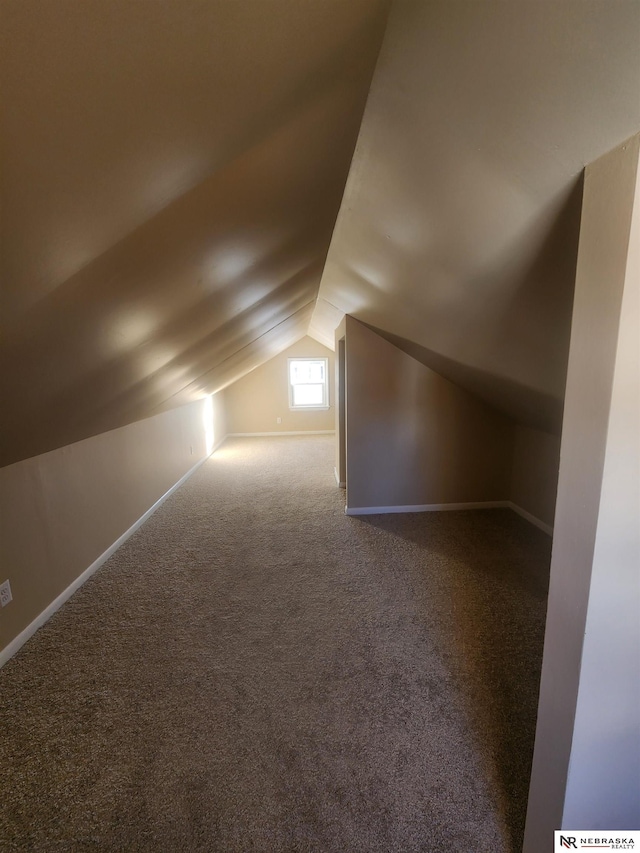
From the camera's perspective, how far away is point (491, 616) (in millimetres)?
2045

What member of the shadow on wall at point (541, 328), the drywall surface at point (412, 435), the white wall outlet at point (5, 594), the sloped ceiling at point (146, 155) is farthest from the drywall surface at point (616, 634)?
the drywall surface at point (412, 435)

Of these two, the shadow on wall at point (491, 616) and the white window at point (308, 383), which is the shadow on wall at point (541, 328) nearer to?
the shadow on wall at point (491, 616)

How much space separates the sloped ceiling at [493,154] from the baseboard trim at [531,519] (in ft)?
5.86

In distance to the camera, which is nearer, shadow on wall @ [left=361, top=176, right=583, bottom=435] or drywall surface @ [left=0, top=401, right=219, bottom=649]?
shadow on wall @ [left=361, top=176, right=583, bottom=435]

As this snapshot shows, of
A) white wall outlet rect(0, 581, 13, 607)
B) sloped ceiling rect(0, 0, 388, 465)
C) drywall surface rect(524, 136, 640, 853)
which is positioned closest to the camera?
sloped ceiling rect(0, 0, 388, 465)

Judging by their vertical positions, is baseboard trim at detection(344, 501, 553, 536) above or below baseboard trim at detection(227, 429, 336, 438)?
below

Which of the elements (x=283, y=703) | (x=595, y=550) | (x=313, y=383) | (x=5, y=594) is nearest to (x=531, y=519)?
(x=283, y=703)

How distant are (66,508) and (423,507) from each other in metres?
2.83

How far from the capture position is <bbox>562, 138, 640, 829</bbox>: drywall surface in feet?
2.31

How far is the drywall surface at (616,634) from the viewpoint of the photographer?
2.31ft

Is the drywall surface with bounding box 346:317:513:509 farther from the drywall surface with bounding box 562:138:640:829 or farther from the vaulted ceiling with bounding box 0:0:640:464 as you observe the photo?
the drywall surface with bounding box 562:138:640:829

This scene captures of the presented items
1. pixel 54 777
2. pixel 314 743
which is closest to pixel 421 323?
pixel 314 743

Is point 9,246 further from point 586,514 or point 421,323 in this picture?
point 421,323

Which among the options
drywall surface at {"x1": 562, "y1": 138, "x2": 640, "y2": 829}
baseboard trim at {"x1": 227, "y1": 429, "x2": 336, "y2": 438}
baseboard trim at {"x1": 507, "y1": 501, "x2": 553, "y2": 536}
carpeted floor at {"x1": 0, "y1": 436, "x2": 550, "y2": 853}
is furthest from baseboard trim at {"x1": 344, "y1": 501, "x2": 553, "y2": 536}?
baseboard trim at {"x1": 227, "y1": 429, "x2": 336, "y2": 438}
